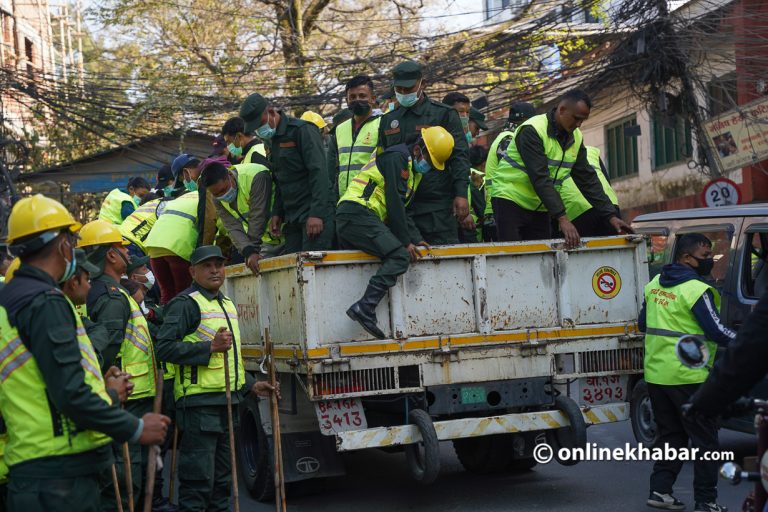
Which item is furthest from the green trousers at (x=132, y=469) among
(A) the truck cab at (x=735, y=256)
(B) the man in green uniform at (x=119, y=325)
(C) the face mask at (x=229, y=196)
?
(A) the truck cab at (x=735, y=256)

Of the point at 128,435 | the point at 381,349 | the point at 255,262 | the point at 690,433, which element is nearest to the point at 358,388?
the point at 381,349

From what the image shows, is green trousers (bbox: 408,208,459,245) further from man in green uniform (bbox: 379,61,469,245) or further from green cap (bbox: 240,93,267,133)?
green cap (bbox: 240,93,267,133)

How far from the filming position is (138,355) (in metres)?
6.49

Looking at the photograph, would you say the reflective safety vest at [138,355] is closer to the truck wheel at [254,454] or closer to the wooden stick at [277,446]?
the wooden stick at [277,446]

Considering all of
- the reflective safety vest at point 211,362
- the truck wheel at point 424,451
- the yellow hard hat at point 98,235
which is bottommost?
the truck wheel at point 424,451

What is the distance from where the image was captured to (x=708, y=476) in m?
6.82

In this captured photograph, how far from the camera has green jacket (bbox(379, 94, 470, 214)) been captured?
7938 mm

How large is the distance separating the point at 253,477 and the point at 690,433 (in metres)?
3.28

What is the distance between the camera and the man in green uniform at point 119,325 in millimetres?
6227

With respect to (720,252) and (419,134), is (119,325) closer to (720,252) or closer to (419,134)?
(419,134)

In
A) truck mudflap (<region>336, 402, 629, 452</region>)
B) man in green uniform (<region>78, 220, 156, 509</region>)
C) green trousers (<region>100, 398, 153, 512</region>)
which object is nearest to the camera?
green trousers (<region>100, 398, 153, 512</region>)

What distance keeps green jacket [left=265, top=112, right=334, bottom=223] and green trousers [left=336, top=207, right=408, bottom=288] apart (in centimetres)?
69

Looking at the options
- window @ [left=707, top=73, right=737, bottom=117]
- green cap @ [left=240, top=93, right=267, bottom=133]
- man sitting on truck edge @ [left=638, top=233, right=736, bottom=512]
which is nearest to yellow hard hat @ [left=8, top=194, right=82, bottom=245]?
green cap @ [left=240, top=93, right=267, bottom=133]

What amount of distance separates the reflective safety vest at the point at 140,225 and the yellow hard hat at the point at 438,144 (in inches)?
133
